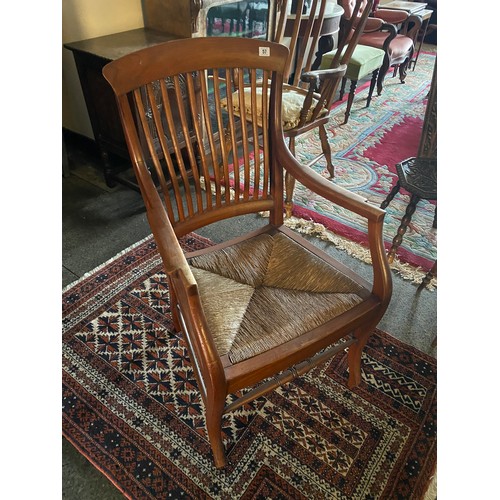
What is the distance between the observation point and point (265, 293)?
1.20 meters

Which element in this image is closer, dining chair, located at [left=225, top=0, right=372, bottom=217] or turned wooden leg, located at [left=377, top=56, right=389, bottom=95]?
dining chair, located at [left=225, top=0, right=372, bottom=217]

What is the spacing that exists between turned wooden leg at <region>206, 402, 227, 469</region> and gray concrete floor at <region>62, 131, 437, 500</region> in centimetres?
30

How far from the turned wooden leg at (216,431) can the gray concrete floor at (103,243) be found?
30 centimetres

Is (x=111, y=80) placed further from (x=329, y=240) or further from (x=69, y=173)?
(x=69, y=173)

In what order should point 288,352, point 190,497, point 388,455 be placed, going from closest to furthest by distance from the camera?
point 288,352 → point 190,497 → point 388,455

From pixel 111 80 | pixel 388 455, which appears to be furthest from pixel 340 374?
pixel 111 80

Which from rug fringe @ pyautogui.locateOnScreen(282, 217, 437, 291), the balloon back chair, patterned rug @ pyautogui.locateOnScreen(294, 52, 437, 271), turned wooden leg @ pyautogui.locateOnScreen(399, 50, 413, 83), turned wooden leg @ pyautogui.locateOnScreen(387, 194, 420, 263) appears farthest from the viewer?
turned wooden leg @ pyautogui.locateOnScreen(399, 50, 413, 83)

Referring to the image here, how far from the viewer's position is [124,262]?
191 centimetres

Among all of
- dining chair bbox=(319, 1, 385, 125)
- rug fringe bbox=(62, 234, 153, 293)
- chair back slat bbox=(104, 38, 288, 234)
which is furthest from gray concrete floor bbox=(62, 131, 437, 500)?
dining chair bbox=(319, 1, 385, 125)

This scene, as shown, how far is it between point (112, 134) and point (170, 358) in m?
1.39

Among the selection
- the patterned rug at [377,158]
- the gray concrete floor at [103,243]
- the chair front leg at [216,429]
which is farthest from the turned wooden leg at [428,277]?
the chair front leg at [216,429]

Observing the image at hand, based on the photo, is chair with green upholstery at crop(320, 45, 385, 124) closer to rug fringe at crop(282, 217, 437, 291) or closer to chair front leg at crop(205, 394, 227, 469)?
rug fringe at crop(282, 217, 437, 291)

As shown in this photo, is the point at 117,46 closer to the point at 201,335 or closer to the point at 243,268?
the point at 243,268

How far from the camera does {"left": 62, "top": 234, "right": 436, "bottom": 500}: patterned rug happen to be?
46.7 inches
